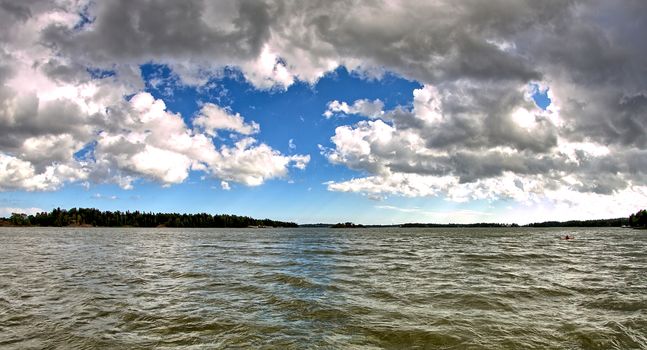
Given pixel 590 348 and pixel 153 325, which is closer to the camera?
pixel 590 348

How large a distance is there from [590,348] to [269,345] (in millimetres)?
10062

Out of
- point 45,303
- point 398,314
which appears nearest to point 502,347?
point 398,314

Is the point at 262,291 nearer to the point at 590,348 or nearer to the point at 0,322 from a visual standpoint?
the point at 0,322

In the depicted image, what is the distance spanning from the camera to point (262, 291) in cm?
2216

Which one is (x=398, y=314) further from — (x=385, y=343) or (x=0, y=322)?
(x=0, y=322)

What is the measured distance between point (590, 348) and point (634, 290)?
578 inches

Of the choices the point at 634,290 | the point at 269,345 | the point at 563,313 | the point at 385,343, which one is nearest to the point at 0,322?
the point at 269,345

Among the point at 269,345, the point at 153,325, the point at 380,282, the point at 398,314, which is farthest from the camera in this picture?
the point at 380,282

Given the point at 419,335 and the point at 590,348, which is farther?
the point at 419,335

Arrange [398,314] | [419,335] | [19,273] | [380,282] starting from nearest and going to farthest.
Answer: [419,335] → [398,314] → [380,282] → [19,273]

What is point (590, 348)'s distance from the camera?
12.5 metres

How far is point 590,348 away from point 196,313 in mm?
14301

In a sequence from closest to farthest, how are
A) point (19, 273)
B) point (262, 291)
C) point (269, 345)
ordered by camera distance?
point (269, 345) → point (262, 291) → point (19, 273)

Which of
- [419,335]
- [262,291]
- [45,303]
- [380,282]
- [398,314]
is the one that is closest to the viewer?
[419,335]
